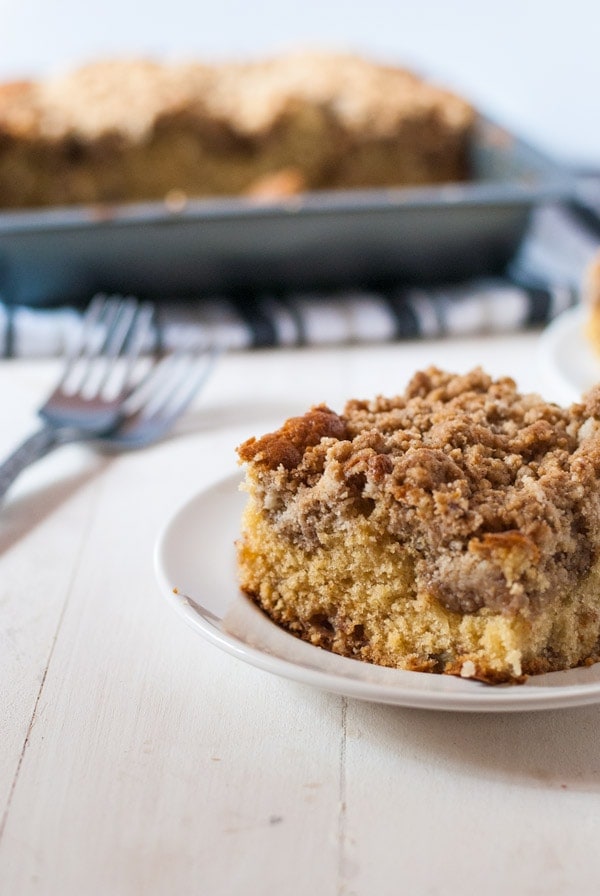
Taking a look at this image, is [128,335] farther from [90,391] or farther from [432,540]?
[432,540]

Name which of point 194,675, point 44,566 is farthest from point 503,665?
point 44,566

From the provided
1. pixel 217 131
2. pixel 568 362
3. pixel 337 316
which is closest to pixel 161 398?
pixel 337 316

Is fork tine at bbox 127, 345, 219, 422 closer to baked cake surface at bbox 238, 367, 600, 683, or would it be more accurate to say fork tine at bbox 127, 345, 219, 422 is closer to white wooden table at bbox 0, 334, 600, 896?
white wooden table at bbox 0, 334, 600, 896

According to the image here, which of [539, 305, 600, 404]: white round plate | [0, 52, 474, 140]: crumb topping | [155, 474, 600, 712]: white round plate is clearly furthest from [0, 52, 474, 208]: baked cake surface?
[155, 474, 600, 712]: white round plate

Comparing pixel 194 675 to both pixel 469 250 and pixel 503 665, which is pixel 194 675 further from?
pixel 469 250

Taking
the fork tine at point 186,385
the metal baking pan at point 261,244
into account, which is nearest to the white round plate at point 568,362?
the metal baking pan at point 261,244

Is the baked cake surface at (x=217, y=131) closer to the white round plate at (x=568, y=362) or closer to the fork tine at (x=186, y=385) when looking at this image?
the fork tine at (x=186, y=385)
